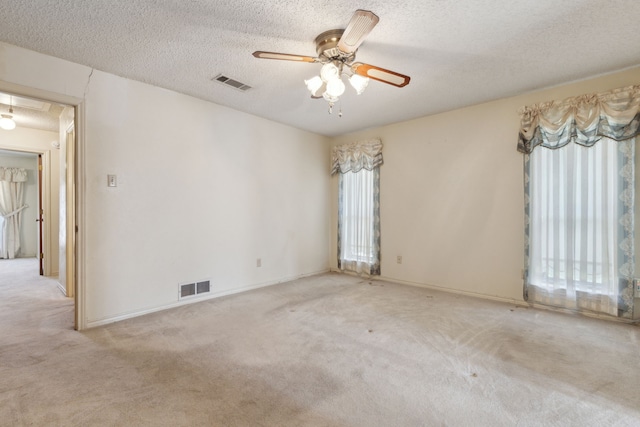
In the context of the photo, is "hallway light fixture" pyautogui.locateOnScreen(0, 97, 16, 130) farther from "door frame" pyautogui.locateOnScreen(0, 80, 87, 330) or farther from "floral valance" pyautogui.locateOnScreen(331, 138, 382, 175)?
"floral valance" pyautogui.locateOnScreen(331, 138, 382, 175)

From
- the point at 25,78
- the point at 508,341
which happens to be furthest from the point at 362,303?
the point at 25,78

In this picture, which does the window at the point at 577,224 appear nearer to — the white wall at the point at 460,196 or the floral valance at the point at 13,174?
the white wall at the point at 460,196

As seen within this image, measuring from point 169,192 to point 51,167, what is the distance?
339cm

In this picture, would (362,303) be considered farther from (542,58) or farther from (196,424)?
(542,58)

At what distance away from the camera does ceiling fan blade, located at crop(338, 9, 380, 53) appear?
1.55 metres

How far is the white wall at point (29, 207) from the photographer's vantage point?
6859mm

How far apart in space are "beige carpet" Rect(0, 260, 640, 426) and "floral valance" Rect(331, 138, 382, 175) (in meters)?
2.33

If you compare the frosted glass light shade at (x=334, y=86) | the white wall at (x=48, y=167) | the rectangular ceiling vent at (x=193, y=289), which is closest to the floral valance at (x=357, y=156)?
the frosted glass light shade at (x=334, y=86)

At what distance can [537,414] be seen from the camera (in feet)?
4.97

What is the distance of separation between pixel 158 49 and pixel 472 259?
399 centimetres

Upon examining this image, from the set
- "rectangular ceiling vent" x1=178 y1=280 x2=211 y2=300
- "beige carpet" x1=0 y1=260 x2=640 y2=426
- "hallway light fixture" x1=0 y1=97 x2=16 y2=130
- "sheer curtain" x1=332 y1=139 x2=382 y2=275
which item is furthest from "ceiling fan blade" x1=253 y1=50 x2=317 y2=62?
"hallway light fixture" x1=0 y1=97 x2=16 y2=130

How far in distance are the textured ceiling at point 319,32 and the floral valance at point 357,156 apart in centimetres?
134

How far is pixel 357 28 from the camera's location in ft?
5.49

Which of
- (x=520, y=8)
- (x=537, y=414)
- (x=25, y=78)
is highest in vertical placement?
(x=520, y=8)
